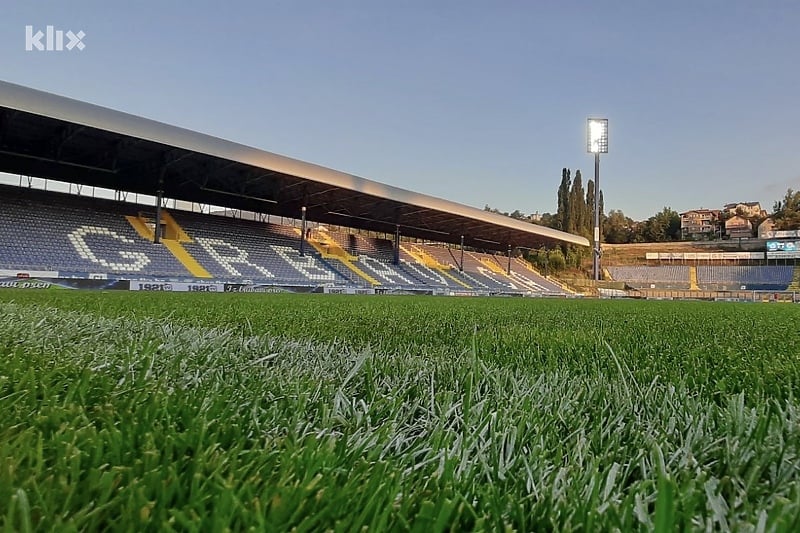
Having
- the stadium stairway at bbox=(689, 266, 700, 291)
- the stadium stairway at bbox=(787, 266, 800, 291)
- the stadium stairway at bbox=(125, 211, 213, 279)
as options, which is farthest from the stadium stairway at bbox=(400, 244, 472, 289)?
the stadium stairway at bbox=(787, 266, 800, 291)

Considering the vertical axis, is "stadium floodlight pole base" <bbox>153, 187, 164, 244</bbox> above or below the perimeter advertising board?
above

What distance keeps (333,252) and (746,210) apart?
56.7 metres

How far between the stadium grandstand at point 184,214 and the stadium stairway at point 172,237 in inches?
2.2

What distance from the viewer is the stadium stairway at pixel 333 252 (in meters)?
22.6

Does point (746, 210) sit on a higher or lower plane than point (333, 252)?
higher

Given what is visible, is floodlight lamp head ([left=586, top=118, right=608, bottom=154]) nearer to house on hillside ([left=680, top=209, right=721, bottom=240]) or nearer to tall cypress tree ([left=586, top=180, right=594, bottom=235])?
tall cypress tree ([left=586, top=180, right=594, bottom=235])

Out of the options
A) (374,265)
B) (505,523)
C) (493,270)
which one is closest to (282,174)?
(374,265)

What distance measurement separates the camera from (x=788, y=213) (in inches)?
1833

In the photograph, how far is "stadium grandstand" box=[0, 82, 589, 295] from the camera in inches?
502

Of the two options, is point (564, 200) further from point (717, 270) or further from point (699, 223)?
point (699, 223)

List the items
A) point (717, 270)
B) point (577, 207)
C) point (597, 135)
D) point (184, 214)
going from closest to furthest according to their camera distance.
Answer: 1. point (184, 214)
2. point (597, 135)
3. point (717, 270)
4. point (577, 207)

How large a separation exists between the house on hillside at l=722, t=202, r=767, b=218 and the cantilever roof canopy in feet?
156

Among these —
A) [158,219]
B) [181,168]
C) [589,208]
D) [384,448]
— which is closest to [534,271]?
[589,208]

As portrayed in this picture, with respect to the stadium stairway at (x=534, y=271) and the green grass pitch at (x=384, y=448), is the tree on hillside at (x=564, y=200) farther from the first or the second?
the green grass pitch at (x=384, y=448)
